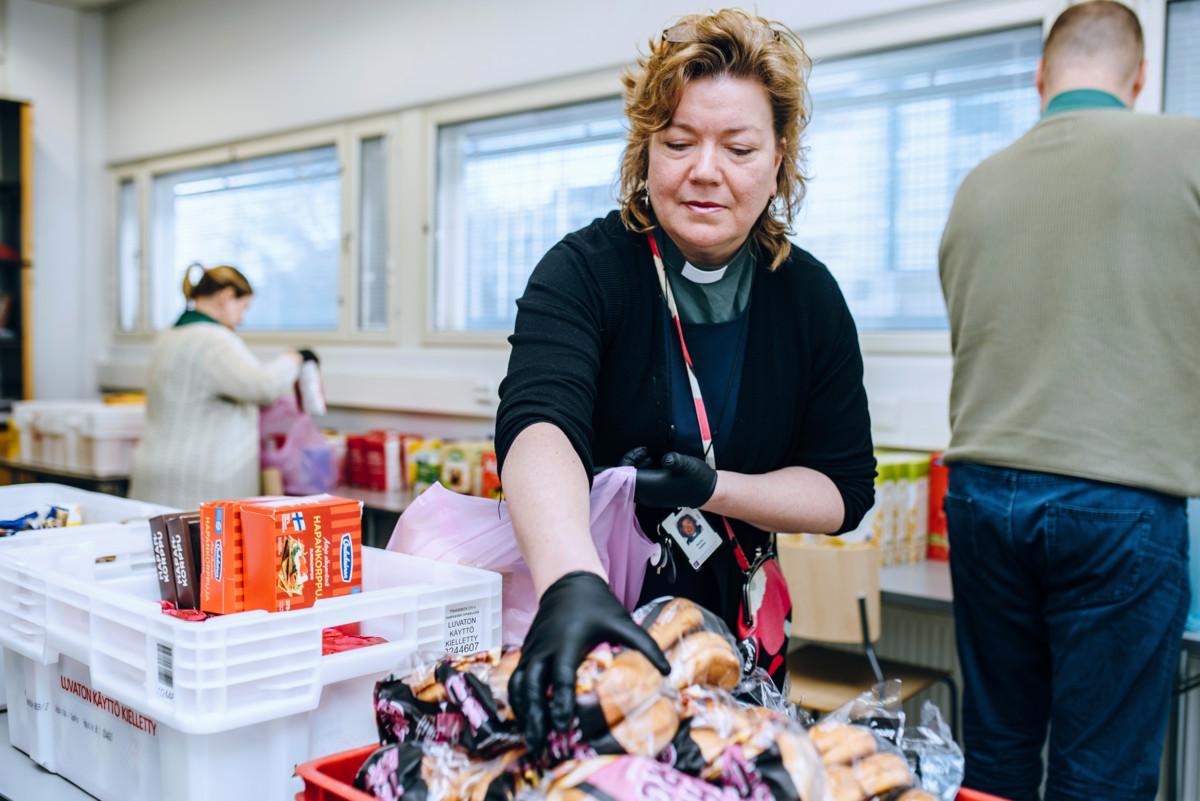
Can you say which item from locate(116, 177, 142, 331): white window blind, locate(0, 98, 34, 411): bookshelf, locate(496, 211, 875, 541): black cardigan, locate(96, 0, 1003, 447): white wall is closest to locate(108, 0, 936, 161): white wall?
locate(96, 0, 1003, 447): white wall

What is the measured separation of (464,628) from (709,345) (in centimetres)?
45

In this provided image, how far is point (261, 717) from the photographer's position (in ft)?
2.95

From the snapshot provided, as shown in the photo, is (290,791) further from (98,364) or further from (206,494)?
(98,364)

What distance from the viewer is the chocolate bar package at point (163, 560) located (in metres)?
1.11

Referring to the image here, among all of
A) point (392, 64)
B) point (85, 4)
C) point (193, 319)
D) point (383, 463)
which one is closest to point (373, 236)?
point (392, 64)

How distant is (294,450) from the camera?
12.5ft

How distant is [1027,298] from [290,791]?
4.65 ft

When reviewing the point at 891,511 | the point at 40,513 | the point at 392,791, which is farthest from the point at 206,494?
the point at 392,791

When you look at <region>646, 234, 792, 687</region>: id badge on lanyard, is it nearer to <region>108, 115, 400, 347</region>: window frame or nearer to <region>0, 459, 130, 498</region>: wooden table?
<region>0, 459, 130, 498</region>: wooden table

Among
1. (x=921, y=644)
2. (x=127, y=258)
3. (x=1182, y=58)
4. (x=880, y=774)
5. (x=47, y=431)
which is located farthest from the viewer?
(x=127, y=258)

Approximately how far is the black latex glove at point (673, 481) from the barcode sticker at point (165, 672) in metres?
0.49

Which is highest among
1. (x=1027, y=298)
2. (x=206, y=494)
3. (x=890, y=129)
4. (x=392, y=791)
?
(x=890, y=129)

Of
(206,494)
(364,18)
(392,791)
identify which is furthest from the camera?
(364,18)

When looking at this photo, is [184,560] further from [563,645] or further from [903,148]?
[903,148]
